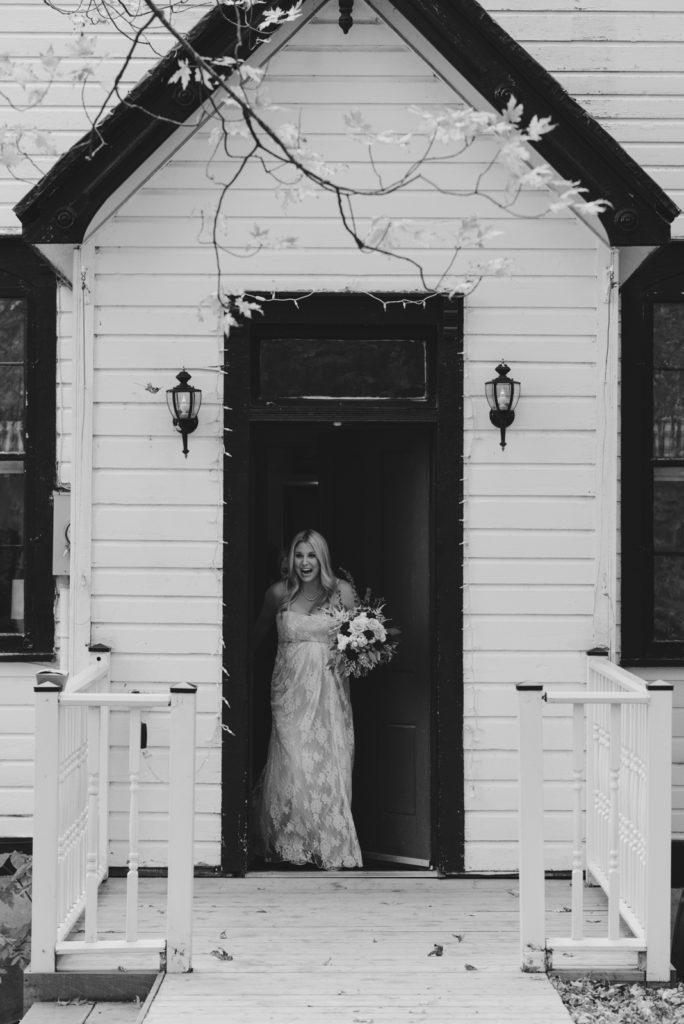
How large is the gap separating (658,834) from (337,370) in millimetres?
2874

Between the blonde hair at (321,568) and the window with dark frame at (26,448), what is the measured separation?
146 cm

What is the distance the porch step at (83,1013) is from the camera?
16.1ft

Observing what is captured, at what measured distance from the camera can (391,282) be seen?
6578 millimetres

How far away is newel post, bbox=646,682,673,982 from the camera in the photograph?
16.9ft

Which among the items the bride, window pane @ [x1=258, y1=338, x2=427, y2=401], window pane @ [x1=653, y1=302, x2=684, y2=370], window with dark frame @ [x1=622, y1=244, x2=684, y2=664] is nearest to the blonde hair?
the bride

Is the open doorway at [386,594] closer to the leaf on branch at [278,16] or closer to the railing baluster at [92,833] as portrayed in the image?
the leaf on branch at [278,16]

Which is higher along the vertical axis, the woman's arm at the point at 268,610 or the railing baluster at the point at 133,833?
the woman's arm at the point at 268,610

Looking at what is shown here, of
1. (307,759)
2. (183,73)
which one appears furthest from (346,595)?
(183,73)

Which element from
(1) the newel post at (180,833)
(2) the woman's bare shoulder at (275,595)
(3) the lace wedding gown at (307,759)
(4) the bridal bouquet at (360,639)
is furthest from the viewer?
(2) the woman's bare shoulder at (275,595)

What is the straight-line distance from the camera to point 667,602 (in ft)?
24.5

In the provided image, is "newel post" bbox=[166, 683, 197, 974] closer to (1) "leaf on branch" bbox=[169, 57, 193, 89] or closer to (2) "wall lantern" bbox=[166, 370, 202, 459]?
(2) "wall lantern" bbox=[166, 370, 202, 459]

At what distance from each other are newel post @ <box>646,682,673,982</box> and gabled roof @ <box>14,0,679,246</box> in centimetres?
240

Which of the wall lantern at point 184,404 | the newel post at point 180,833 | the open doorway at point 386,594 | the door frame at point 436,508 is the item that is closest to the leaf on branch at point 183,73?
the door frame at point 436,508

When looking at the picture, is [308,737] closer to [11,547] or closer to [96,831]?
[96,831]
